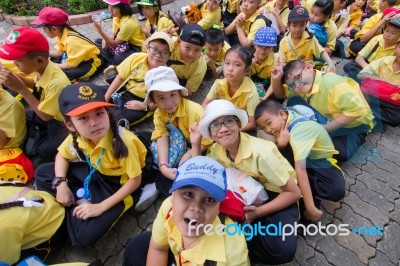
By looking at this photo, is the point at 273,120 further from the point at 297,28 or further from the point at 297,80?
the point at 297,28

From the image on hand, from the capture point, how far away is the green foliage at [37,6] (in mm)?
5648

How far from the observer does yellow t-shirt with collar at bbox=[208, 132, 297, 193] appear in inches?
72.0

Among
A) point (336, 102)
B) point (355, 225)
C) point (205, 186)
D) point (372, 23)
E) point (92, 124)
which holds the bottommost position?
point (355, 225)

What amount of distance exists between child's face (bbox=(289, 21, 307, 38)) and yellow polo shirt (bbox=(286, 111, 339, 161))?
1.58m

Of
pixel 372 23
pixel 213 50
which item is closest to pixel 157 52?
pixel 213 50

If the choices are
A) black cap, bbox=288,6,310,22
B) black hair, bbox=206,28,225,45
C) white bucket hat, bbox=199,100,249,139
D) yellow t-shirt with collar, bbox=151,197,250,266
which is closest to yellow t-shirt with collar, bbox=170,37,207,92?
black hair, bbox=206,28,225,45

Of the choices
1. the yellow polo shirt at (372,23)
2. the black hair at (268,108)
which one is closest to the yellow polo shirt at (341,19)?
the yellow polo shirt at (372,23)

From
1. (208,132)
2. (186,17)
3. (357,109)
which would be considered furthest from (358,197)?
(186,17)

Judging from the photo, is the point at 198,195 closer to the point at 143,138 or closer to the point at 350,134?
the point at 143,138

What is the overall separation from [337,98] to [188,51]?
165 cm

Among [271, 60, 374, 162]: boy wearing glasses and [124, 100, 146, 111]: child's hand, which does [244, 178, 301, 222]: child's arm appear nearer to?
[271, 60, 374, 162]: boy wearing glasses

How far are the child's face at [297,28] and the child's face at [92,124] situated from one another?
2570 mm

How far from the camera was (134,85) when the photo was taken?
3281 mm

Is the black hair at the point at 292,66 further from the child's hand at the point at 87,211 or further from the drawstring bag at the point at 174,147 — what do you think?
the child's hand at the point at 87,211
